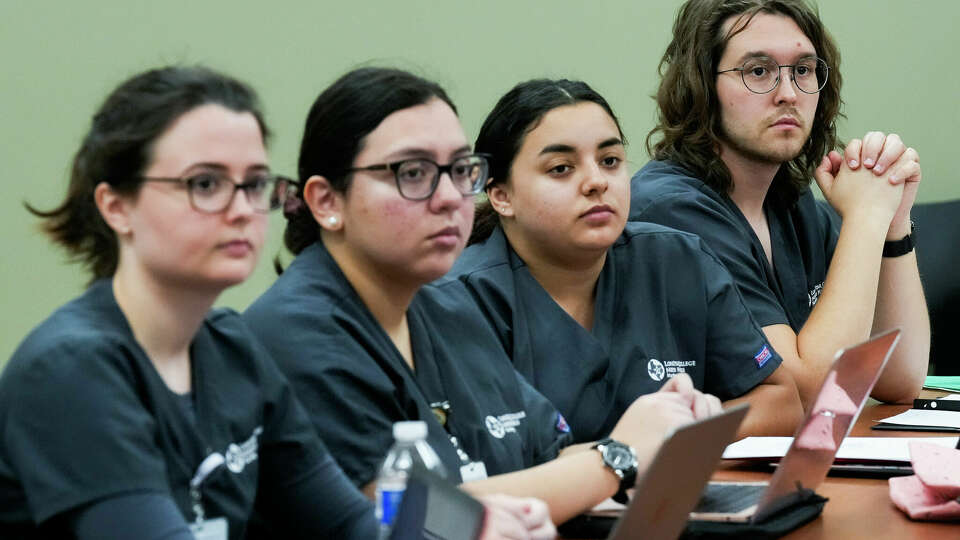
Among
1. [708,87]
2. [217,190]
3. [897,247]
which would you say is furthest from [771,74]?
[217,190]

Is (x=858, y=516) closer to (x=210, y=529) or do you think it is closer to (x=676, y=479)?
(x=676, y=479)

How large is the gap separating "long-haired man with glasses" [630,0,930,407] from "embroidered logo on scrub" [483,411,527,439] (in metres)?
0.90

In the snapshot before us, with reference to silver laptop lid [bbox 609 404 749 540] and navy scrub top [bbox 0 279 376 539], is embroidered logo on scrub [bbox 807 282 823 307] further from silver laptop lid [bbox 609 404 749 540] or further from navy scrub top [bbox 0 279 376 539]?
navy scrub top [bbox 0 279 376 539]

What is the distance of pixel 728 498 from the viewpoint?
61.6 inches

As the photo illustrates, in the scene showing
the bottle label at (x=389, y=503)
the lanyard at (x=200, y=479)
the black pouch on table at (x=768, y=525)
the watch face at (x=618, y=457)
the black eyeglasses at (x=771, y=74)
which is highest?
the black eyeglasses at (x=771, y=74)

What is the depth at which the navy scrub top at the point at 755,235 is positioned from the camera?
2.52m

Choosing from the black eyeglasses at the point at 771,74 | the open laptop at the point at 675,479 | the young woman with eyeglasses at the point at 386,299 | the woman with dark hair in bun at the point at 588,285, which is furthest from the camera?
the black eyeglasses at the point at 771,74

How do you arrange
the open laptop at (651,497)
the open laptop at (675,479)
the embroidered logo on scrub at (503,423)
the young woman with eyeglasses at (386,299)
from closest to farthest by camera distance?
the open laptop at (651,497) < the open laptop at (675,479) < the young woman with eyeglasses at (386,299) < the embroidered logo on scrub at (503,423)

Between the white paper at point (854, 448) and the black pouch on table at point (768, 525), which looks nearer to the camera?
the black pouch on table at point (768, 525)

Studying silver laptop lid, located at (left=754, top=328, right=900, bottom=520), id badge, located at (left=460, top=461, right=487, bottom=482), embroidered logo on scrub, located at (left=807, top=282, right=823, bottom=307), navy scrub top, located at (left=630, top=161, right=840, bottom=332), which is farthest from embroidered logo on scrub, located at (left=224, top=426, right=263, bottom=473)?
embroidered logo on scrub, located at (left=807, top=282, right=823, bottom=307)

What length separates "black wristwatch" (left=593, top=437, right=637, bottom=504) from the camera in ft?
5.12

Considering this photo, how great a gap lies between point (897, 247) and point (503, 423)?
1.34 metres

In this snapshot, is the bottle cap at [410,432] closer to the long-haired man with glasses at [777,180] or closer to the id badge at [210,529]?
the id badge at [210,529]

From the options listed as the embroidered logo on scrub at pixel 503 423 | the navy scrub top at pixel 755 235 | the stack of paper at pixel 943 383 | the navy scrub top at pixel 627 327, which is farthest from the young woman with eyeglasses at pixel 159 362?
the stack of paper at pixel 943 383
